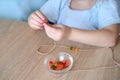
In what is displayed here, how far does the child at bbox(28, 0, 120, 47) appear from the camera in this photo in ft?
2.83

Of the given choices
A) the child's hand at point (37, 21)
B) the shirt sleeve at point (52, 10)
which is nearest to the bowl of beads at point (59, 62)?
the child's hand at point (37, 21)

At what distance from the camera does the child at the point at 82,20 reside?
863mm

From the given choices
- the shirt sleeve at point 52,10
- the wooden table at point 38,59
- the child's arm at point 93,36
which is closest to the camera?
the wooden table at point 38,59

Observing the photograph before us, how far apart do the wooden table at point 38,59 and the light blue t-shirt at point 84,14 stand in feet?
0.48

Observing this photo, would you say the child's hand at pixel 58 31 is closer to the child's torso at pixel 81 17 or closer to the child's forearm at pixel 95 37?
the child's forearm at pixel 95 37

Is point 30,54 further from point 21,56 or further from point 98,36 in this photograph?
point 98,36

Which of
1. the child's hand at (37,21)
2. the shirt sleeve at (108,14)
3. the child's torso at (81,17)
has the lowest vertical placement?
the child's torso at (81,17)

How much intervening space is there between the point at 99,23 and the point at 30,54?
365 millimetres

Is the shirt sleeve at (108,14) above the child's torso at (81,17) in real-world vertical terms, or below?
above

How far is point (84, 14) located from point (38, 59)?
1.22 feet

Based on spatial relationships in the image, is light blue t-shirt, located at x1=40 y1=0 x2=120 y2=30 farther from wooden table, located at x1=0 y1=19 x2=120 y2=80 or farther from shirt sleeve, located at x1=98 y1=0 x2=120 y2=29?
wooden table, located at x1=0 y1=19 x2=120 y2=80

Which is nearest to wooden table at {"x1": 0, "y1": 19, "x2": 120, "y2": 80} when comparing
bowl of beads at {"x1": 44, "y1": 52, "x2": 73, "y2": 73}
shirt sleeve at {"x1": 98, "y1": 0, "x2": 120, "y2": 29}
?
bowl of beads at {"x1": 44, "y1": 52, "x2": 73, "y2": 73}

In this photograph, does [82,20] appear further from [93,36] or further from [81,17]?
[93,36]

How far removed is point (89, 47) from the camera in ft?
2.86
